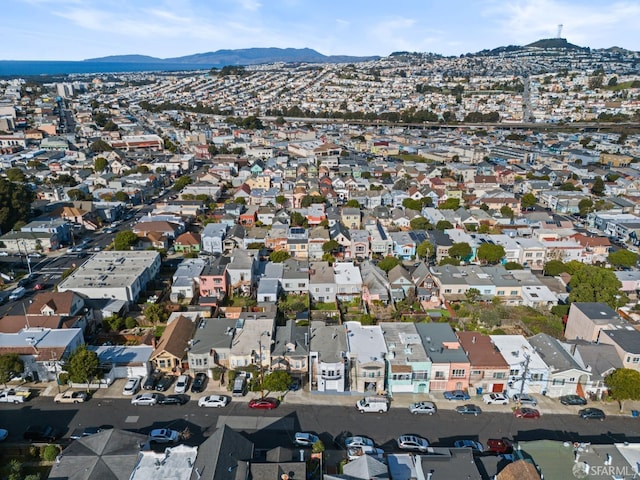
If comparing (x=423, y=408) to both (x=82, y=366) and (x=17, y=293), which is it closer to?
(x=82, y=366)

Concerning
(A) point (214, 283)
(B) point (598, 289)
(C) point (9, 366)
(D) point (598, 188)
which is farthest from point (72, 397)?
(D) point (598, 188)

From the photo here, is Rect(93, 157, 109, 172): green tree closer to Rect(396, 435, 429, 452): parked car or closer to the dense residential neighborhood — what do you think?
the dense residential neighborhood

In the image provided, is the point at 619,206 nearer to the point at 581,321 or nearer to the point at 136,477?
the point at 581,321

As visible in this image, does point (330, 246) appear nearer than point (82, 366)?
No

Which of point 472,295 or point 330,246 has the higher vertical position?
point 330,246

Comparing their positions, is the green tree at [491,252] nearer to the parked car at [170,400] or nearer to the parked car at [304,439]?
the parked car at [304,439]

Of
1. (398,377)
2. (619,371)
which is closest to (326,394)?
(398,377)

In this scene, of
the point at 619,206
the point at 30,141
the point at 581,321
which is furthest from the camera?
the point at 30,141
